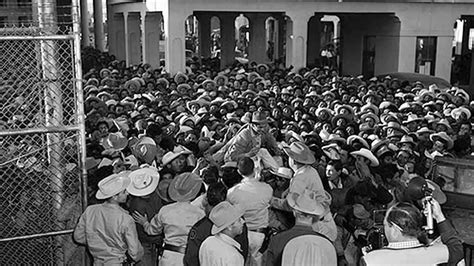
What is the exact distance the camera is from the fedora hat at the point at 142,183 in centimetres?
653

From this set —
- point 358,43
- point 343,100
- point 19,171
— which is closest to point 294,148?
point 19,171

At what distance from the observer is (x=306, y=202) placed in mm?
5305

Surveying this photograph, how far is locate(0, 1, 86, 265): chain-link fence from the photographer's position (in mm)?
5555

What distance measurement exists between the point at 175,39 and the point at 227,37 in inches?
388

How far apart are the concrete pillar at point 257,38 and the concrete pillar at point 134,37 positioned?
542 cm

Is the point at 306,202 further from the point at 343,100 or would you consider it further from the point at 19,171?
the point at 343,100

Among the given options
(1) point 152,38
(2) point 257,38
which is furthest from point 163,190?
(2) point 257,38

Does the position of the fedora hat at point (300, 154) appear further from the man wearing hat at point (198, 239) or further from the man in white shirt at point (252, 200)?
the man wearing hat at point (198, 239)

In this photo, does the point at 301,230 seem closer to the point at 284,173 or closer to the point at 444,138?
the point at 284,173

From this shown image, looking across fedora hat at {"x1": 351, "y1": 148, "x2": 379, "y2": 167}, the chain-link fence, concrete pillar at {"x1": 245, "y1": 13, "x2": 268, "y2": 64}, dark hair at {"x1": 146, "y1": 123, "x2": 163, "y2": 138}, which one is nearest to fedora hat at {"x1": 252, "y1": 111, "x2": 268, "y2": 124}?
dark hair at {"x1": 146, "y1": 123, "x2": 163, "y2": 138}

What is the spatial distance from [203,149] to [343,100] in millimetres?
6493

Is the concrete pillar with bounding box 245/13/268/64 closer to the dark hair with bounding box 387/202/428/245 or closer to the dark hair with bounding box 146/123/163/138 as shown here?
the dark hair with bounding box 146/123/163/138

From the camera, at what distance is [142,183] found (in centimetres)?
658

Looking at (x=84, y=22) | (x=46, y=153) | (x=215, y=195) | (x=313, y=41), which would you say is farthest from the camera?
(x=84, y=22)
